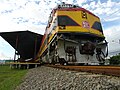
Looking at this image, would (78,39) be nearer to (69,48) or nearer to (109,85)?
(69,48)

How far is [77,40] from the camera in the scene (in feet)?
36.9

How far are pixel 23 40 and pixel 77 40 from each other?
59.2ft

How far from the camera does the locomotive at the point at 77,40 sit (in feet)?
34.8

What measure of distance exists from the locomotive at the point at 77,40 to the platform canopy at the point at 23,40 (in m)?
15.1

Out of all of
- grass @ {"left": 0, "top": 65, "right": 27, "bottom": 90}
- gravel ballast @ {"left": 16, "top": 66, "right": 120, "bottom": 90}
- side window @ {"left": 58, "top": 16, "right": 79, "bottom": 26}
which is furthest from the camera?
side window @ {"left": 58, "top": 16, "right": 79, "bottom": 26}

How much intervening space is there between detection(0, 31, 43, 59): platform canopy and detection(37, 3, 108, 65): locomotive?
1511cm

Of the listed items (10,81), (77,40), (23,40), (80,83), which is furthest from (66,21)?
(23,40)

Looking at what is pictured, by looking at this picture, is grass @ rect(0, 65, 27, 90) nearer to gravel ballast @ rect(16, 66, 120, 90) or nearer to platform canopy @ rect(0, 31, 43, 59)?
gravel ballast @ rect(16, 66, 120, 90)

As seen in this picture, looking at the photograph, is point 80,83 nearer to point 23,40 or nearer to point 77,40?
point 77,40

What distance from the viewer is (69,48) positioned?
10.7 metres

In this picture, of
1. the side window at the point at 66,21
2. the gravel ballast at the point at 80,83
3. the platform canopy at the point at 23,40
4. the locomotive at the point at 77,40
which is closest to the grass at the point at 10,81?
the gravel ballast at the point at 80,83

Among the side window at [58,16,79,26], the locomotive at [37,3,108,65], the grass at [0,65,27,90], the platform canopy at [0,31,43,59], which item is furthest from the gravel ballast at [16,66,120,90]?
the platform canopy at [0,31,43,59]

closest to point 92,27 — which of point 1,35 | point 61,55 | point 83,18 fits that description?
point 83,18

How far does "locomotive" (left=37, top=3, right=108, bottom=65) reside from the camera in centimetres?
1062
